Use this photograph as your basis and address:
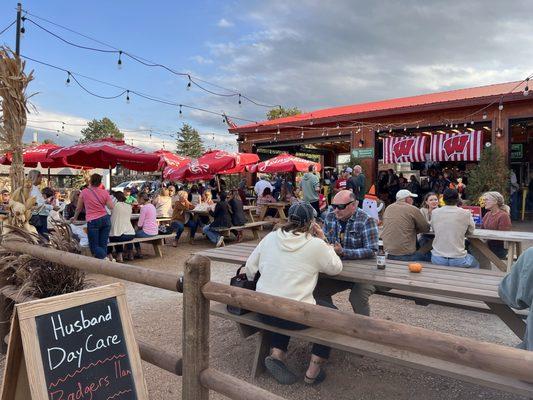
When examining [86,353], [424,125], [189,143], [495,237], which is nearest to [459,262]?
[495,237]

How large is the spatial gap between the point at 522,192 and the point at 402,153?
4312mm

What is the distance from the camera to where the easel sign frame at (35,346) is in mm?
1992

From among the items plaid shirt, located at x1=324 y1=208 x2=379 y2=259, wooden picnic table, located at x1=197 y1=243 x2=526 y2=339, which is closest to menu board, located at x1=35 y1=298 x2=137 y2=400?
wooden picnic table, located at x1=197 y1=243 x2=526 y2=339

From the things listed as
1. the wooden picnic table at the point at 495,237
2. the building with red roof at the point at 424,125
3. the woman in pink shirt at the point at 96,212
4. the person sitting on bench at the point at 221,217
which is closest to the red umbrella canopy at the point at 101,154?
the person sitting on bench at the point at 221,217

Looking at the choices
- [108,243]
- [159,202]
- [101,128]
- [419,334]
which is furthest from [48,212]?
[101,128]

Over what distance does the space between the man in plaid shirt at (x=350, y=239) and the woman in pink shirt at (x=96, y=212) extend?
149 inches

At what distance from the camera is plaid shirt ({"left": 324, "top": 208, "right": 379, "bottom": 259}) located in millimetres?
3674

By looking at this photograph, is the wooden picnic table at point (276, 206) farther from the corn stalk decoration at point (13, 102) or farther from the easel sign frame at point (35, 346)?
the easel sign frame at point (35, 346)

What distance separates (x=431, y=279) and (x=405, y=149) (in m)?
11.3

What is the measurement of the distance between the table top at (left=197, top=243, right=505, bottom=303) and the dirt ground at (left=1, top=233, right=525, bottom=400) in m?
0.72

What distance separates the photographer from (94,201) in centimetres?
610

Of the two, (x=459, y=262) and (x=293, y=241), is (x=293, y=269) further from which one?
(x=459, y=262)

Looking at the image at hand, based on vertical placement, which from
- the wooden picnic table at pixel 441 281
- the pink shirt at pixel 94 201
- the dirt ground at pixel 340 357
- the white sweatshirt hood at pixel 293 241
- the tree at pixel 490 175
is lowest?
the dirt ground at pixel 340 357

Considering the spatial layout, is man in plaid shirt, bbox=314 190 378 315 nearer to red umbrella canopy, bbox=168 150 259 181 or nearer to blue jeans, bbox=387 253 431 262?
blue jeans, bbox=387 253 431 262
